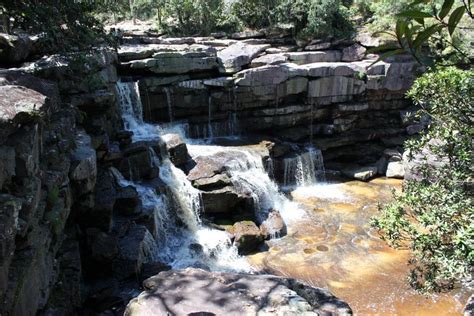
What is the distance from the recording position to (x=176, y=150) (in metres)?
11.3

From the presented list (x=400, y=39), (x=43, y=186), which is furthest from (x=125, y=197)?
(x=400, y=39)

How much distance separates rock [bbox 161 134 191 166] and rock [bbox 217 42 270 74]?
3.92 m

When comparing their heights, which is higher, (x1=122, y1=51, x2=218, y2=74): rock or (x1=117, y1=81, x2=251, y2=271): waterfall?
(x1=122, y1=51, x2=218, y2=74): rock

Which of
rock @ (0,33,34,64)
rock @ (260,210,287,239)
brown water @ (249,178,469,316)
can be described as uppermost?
rock @ (0,33,34,64)

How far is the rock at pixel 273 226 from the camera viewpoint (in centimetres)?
1042

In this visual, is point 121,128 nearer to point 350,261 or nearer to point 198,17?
point 350,261

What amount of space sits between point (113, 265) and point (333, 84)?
34.4ft

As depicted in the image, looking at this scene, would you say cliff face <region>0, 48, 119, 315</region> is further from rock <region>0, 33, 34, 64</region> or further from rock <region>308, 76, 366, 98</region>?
rock <region>308, 76, 366, 98</region>

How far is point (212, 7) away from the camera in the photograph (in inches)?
747

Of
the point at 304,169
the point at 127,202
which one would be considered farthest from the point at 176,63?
the point at 127,202

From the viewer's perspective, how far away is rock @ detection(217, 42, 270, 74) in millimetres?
14242

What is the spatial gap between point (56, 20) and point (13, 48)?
4.85 ft

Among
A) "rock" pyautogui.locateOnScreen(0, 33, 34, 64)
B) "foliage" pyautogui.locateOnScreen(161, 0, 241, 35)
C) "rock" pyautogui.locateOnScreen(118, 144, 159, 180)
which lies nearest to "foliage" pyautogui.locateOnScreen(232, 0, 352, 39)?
"foliage" pyautogui.locateOnScreen(161, 0, 241, 35)

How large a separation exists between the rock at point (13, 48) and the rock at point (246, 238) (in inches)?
234
